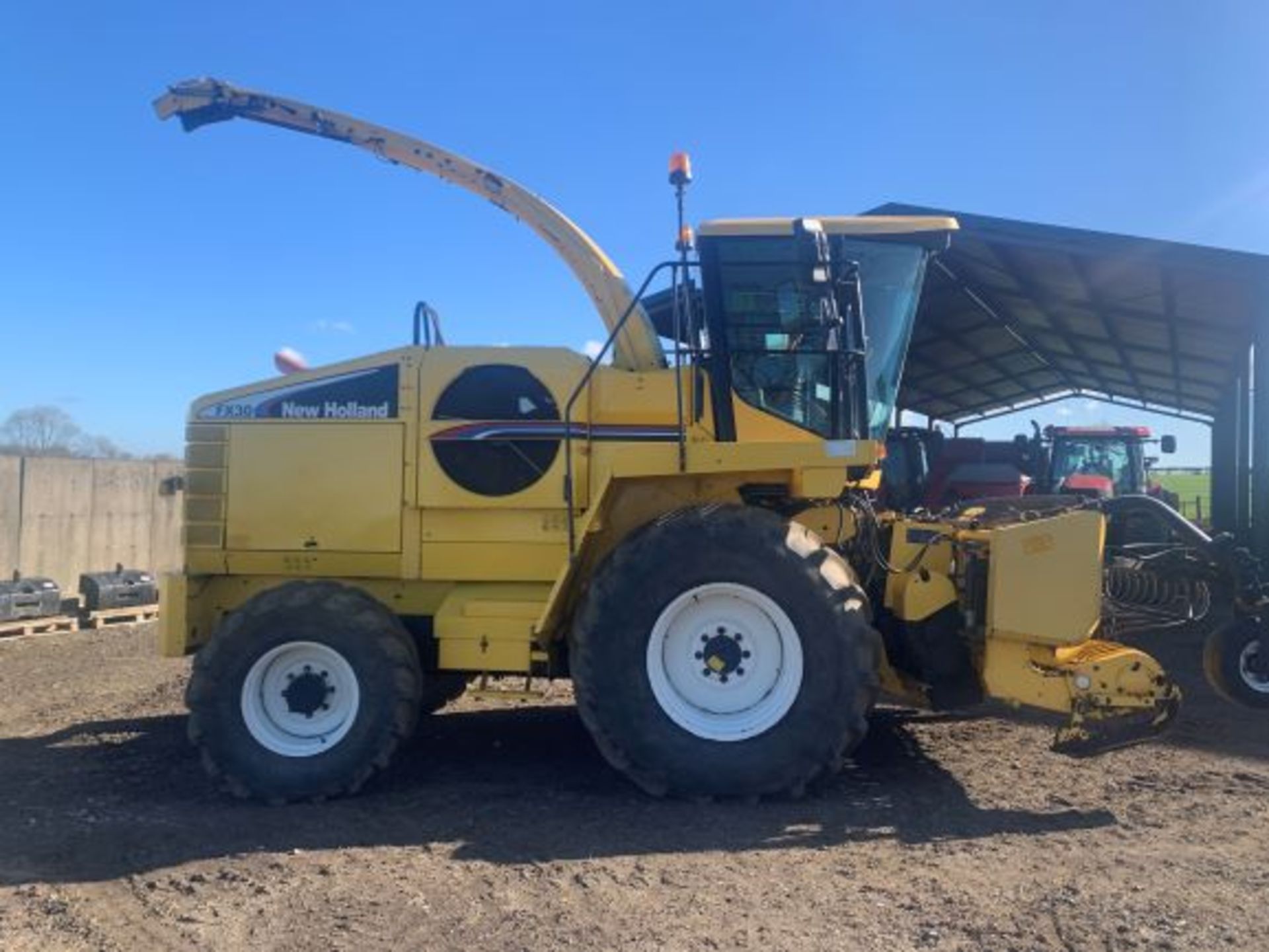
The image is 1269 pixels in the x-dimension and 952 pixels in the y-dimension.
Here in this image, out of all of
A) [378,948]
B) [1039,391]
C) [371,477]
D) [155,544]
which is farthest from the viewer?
[1039,391]

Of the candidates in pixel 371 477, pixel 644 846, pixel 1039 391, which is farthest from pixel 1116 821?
pixel 1039 391

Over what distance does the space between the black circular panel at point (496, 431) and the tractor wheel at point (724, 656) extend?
2.89ft

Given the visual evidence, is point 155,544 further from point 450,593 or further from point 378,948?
point 378,948

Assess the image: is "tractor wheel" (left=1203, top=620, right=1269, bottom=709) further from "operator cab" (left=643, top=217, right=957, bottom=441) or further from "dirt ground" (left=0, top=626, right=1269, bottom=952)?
"operator cab" (left=643, top=217, right=957, bottom=441)

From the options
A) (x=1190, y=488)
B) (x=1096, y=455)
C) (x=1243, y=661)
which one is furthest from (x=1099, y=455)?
(x=1190, y=488)

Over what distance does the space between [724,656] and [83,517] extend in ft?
41.3

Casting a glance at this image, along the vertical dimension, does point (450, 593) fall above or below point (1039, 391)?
below

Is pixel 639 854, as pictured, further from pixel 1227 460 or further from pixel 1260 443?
pixel 1227 460

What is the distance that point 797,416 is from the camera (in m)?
6.33

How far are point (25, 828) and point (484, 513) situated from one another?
9.29 ft

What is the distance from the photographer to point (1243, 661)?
727 cm

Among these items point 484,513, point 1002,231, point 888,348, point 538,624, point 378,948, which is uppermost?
point 1002,231

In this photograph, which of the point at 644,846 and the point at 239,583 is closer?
the point at 644,846

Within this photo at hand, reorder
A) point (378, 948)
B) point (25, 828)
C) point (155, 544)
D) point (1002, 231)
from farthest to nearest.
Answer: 1. point (155, 544)
2. point (1002, 231)
3. point (25, 828)
4. point (378, 948)
